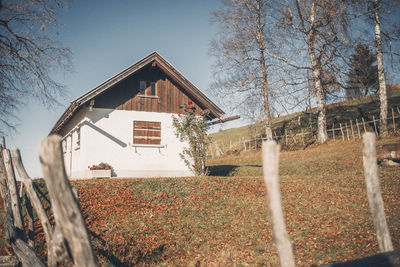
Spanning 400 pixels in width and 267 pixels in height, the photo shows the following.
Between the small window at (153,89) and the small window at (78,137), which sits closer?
the small window at (78,137)

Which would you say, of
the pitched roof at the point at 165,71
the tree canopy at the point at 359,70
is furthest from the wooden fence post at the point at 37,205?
the tree canopy at the point at 359,70

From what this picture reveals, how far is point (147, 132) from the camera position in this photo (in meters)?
16.5

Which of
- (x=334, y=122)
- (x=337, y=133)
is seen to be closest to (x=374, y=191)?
(x=337, y=133)

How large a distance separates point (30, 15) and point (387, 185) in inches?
716

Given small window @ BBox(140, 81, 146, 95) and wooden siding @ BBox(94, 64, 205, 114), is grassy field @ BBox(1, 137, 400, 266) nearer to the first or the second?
wooden siding @ BBox(94, 64, 205, 114)

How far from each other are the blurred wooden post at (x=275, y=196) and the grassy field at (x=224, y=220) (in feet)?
11.4

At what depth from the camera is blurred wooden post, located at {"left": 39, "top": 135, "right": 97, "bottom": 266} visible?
2.50 m

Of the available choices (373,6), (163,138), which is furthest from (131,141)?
(373,6)

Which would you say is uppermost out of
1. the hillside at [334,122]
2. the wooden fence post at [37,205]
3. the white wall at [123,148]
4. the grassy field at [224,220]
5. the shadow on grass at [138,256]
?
the hillside at [334,122]

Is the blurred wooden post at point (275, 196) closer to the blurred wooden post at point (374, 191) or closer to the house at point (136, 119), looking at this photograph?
the blurred wooden post at point (374, 191)

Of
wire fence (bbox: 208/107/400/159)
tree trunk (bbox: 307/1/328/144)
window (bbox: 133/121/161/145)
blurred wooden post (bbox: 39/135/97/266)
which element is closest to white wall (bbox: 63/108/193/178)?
window (bbox: 133/121/161/145)

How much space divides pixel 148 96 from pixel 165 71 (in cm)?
190

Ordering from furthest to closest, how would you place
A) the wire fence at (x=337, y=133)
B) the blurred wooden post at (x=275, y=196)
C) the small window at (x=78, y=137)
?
the wire fence at (x=337, y=133) < the small window at (x=78, y=137) < the blurred wooden post at (x=275, y=196)

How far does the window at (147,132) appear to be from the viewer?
16297mm
